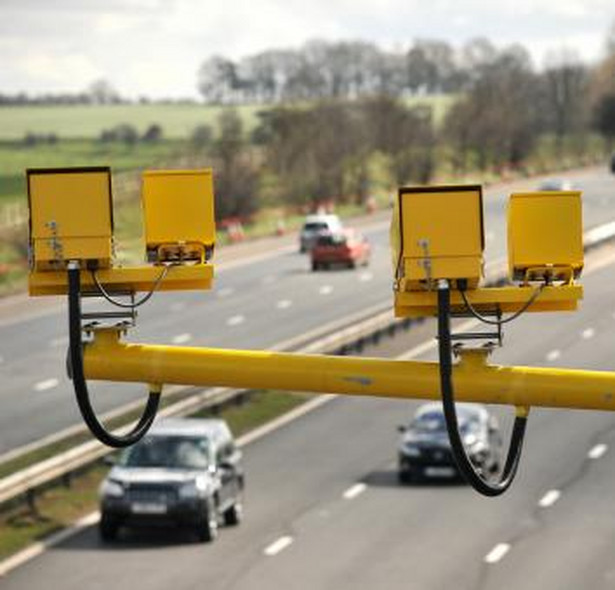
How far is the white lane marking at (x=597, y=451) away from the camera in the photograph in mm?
46281

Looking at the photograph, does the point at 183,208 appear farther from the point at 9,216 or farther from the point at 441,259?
the point at 9,216

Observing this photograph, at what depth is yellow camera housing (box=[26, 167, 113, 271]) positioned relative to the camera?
11188 millimetres

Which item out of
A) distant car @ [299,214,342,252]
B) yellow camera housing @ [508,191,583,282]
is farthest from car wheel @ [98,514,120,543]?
distant car @ [299,214,342,252]

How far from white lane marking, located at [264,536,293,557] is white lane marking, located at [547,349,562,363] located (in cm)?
2321

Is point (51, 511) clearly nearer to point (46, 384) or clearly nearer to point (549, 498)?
point (549, 498)

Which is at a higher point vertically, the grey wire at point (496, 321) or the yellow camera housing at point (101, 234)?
the yellow camera housing at point (101, 234)

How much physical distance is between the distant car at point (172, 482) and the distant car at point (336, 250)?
43.3 meters

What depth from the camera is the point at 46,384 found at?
176 ft

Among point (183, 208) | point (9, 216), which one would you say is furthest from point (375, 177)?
point (183, 208)

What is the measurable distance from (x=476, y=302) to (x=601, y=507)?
29843 millimetres

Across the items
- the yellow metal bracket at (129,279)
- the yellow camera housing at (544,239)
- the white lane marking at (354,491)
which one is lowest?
the white lane marking at (354,491)

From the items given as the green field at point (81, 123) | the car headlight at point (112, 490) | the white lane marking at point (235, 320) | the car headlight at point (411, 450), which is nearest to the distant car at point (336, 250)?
the white lane marking at point (235, 320)

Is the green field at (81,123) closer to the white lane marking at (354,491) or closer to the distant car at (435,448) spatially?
the distant car at (435,448)

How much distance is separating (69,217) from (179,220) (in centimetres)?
53
